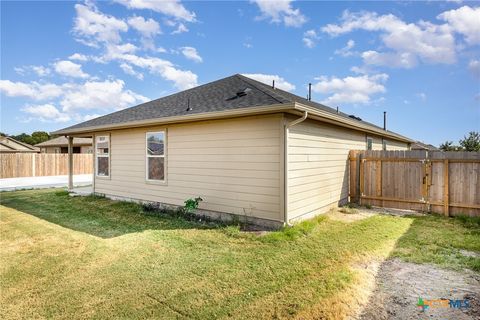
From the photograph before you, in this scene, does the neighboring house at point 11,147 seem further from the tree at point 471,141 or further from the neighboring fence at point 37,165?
the tree at point 471,141

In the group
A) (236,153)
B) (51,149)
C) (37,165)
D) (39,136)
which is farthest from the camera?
(39,136)

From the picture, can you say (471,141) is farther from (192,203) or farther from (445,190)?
(192,203)

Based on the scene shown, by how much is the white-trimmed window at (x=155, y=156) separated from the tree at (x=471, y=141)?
26.8 metres

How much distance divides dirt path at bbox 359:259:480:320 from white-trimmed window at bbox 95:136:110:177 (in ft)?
31.5

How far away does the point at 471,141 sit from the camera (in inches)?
915

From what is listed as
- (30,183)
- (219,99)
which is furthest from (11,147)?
(219,99)

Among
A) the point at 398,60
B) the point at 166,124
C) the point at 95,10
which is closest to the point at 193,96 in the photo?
the point at 166,124

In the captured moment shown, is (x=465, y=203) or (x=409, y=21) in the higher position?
(x=409, y=21)

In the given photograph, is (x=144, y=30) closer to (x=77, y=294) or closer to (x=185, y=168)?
(x=185, y=168)

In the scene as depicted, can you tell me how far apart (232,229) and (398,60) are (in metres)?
11.5

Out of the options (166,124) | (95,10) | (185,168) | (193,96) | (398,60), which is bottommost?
(185,168)

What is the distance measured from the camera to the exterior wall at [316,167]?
587cm

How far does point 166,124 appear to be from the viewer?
771cm

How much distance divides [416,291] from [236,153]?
419 cm
